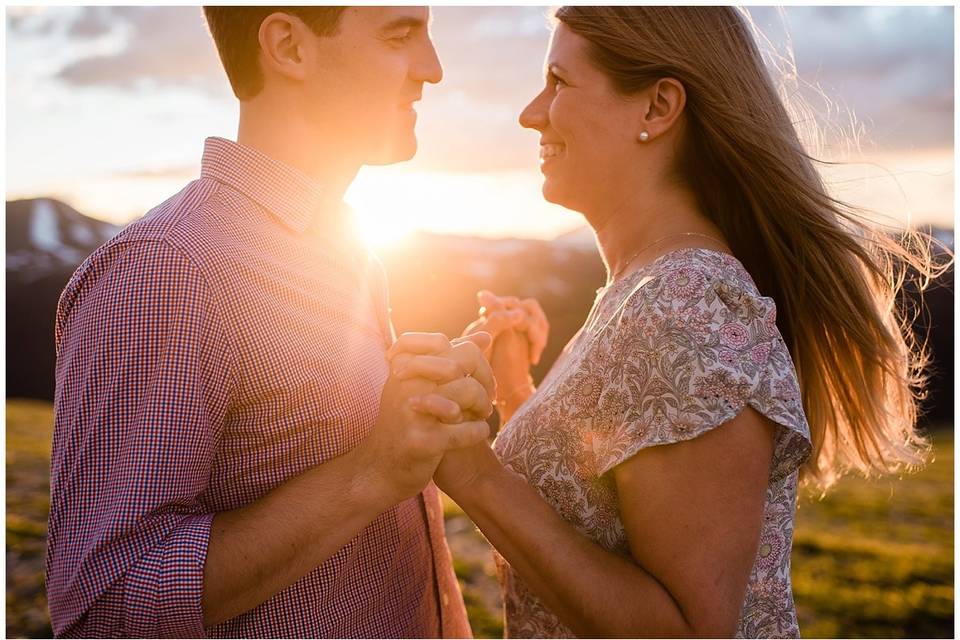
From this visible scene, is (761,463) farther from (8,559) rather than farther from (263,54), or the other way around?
(8,559)

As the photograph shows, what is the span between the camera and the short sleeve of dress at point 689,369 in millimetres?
1976

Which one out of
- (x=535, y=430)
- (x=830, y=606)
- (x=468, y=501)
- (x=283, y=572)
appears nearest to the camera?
(x=283, y=572)

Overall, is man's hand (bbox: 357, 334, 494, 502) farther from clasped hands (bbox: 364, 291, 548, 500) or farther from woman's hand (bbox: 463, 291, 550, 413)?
woman's hand (bbox: 463, 291, 550, 413)

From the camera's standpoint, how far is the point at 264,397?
204cm

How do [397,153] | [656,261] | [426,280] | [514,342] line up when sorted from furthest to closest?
1. [426,280]
2. [514,342]
3. [397,153]
4. [656,261]

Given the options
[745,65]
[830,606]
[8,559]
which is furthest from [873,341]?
[8,559]

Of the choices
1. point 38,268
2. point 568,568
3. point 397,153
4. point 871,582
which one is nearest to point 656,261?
point 568,568

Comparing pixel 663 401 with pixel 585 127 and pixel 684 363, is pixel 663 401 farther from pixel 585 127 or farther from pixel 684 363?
pixel 585 127

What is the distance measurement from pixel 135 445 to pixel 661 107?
1.96 meters

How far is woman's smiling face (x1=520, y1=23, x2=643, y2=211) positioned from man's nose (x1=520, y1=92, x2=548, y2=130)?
19 millimetres

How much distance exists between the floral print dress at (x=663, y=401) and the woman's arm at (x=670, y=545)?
77 mm

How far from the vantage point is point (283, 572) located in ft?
6.12

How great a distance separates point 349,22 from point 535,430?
1.54 metres

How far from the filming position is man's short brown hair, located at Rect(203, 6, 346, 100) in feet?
8.30
